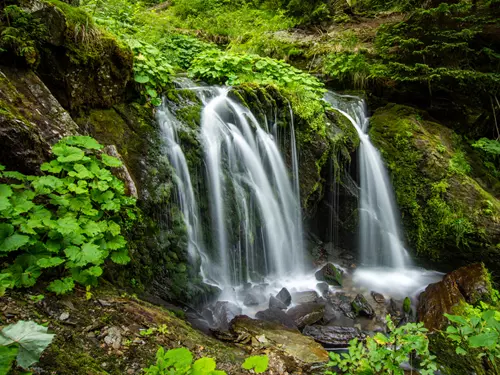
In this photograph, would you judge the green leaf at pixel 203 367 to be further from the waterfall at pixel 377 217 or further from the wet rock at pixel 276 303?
the waterfall at pixel 377 217

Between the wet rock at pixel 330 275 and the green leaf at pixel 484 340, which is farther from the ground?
the green leaf at pixel 484 340

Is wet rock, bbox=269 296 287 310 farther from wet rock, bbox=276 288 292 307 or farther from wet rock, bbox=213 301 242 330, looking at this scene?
wet rock, bbox=213 301 242 330

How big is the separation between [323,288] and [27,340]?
496 centimetres

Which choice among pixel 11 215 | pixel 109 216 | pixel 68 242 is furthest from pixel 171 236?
pixel 11 215

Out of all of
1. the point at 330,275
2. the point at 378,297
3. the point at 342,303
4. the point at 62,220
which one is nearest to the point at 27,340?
the point at 62,220

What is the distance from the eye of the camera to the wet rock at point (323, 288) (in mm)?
5449

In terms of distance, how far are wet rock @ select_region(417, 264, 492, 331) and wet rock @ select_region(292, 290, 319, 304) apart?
64.4 inches

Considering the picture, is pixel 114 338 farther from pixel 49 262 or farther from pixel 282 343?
pixel 282 343

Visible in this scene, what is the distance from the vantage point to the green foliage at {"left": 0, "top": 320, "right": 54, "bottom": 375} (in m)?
1.21

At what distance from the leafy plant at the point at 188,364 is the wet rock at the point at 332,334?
2970mm

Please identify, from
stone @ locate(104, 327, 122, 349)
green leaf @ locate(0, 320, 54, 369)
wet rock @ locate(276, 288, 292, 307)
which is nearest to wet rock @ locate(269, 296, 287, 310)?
wet rock @ locate(276, 288, 292, 307)

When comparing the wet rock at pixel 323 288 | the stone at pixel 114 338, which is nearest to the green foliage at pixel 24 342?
the stone at pixel 114 338

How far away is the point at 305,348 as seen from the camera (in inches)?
136

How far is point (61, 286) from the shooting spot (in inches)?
88.8
